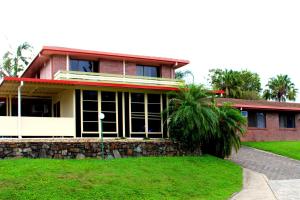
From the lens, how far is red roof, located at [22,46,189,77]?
1020 inches

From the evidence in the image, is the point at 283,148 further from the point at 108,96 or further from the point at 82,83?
the point at 82,83

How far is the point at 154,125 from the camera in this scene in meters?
25.1

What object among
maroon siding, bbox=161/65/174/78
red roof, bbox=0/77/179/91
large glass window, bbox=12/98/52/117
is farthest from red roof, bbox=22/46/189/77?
red roof, bbox=0/77/179/91

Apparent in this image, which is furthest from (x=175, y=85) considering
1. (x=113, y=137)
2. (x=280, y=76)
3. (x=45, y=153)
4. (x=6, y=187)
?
(x=280, y=76)

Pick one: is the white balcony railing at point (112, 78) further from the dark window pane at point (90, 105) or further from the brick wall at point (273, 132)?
the brick wall at point (273, 132)

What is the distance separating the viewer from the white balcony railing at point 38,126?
68.7 ft

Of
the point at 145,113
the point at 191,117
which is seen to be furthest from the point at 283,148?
the point at 145,113

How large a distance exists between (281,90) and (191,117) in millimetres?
40364

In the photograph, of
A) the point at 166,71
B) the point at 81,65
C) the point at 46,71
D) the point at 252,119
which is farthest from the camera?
the point at 252,119

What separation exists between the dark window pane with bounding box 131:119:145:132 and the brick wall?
1265cm

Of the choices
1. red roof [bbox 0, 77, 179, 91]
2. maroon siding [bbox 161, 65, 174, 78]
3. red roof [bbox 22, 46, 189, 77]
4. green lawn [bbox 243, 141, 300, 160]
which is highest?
red roof [bbox 22, 46, 189, 77]

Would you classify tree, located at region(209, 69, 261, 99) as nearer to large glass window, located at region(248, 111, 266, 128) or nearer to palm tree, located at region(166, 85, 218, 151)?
large glass window, located at region(248, 111, 266, 128)

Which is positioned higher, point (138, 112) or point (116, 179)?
point (138, 112)

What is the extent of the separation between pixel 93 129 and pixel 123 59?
5.77 metres
